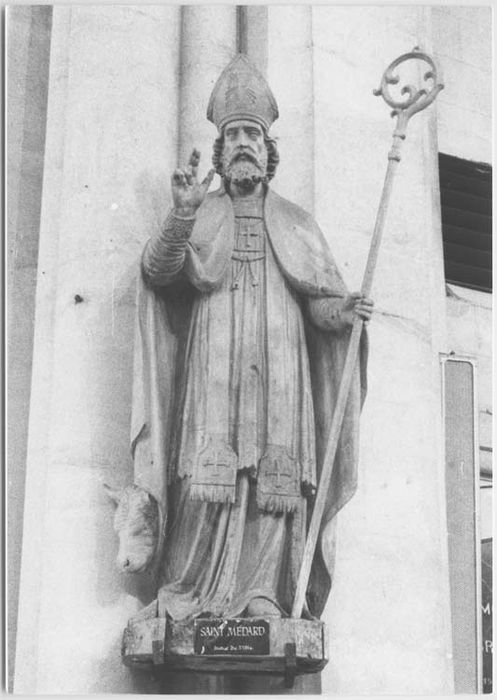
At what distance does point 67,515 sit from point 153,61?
1.67 m

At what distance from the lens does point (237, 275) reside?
21.4 ft

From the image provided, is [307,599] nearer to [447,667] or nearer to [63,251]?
[447,667]

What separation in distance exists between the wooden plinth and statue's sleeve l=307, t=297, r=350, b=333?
92 centimetres

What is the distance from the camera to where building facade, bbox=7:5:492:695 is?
21.6 feet

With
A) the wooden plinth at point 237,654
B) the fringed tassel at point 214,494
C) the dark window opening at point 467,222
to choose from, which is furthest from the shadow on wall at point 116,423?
the dark window opening at point 467,222

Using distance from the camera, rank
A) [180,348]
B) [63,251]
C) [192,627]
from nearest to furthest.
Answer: [192,627], [180,348], [63,251]

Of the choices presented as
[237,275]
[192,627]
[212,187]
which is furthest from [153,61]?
[192,627]

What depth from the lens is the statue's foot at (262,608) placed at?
6070mm

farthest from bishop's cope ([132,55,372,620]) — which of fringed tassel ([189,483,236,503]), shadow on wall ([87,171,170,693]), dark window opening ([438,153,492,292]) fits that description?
dark window opening ([438,153,492,292])

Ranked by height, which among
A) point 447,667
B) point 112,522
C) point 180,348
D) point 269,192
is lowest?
point 447,667

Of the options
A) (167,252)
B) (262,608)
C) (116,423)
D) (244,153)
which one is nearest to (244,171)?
(244,153)

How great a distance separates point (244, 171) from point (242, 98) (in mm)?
231

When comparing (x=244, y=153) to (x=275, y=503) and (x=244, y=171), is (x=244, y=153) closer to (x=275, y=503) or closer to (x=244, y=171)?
(x=244, y=171)

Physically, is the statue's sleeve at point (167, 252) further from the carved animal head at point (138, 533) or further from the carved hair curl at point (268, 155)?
the carved animal head at point (138, 533)
